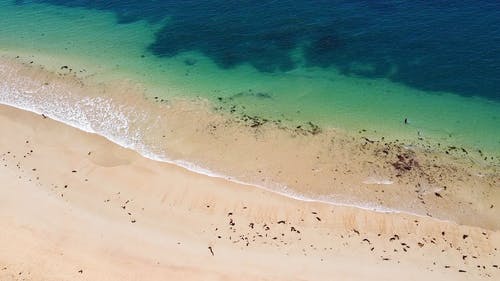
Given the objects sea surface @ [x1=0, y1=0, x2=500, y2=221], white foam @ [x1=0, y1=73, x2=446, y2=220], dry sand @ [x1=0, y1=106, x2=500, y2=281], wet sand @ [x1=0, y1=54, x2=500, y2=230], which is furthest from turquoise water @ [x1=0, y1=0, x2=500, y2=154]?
dry sand @ [x1=0, y1=106, x2=500, y2=281]

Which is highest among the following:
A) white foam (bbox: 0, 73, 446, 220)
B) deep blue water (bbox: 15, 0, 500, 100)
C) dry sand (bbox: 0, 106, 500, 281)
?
deep blue water (bbox: 15, 0, 500, 100)

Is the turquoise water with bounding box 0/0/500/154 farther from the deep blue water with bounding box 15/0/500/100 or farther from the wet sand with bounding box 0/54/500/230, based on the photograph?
the wet sand with bounding box 0/54/500/230

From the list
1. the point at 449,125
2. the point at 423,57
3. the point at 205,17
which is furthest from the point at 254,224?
the point at 205,17

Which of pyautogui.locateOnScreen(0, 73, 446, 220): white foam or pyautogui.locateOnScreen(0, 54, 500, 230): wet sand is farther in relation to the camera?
pyautogui.locateOnScreen(0, 73, 446, 220): white foam

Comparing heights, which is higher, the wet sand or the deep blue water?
the deep blue water

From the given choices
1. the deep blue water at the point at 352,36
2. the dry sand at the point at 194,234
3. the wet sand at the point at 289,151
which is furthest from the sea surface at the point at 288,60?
the dry sand at the point at 194,234
